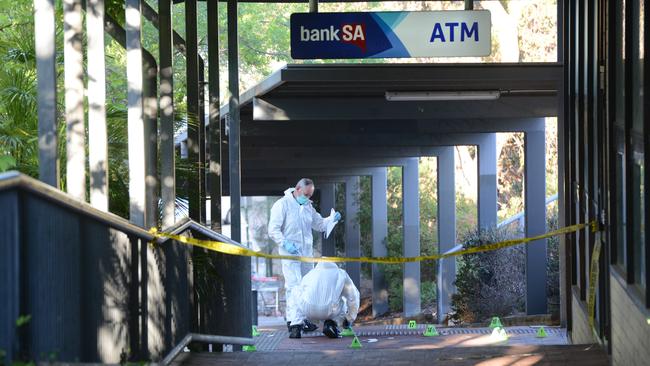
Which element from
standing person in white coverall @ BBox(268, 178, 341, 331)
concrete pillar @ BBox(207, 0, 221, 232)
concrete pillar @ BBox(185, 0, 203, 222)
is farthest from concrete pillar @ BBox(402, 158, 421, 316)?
concrete pillar @ BBox(185, 0, 203, 222)

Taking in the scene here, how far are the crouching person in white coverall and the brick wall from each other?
6.02 m

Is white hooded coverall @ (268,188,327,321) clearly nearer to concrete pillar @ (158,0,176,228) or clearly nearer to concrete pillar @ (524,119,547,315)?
concrete pillar @ (524,119,547,315)

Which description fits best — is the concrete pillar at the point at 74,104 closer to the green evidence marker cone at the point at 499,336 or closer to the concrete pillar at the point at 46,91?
the concrete pillar at the point at 46,91

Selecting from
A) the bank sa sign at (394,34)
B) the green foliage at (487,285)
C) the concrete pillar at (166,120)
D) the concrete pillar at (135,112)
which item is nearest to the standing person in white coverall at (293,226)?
the bank sa sign at (394,34)

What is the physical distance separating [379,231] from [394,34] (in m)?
→ 15.6

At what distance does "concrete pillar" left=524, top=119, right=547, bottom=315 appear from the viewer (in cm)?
1831

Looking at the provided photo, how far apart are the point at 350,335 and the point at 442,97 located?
3.35 meters

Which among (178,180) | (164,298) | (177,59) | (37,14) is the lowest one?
(164,298)

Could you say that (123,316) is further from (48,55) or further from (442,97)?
(442,97)

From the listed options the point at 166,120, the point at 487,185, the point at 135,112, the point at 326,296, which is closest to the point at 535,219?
the point at 487,185

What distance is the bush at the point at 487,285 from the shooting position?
19812mm

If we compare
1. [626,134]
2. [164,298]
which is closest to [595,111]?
[626,134]

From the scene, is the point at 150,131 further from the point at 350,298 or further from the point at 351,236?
the point at 351,236

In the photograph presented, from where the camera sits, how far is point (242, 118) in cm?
2052
